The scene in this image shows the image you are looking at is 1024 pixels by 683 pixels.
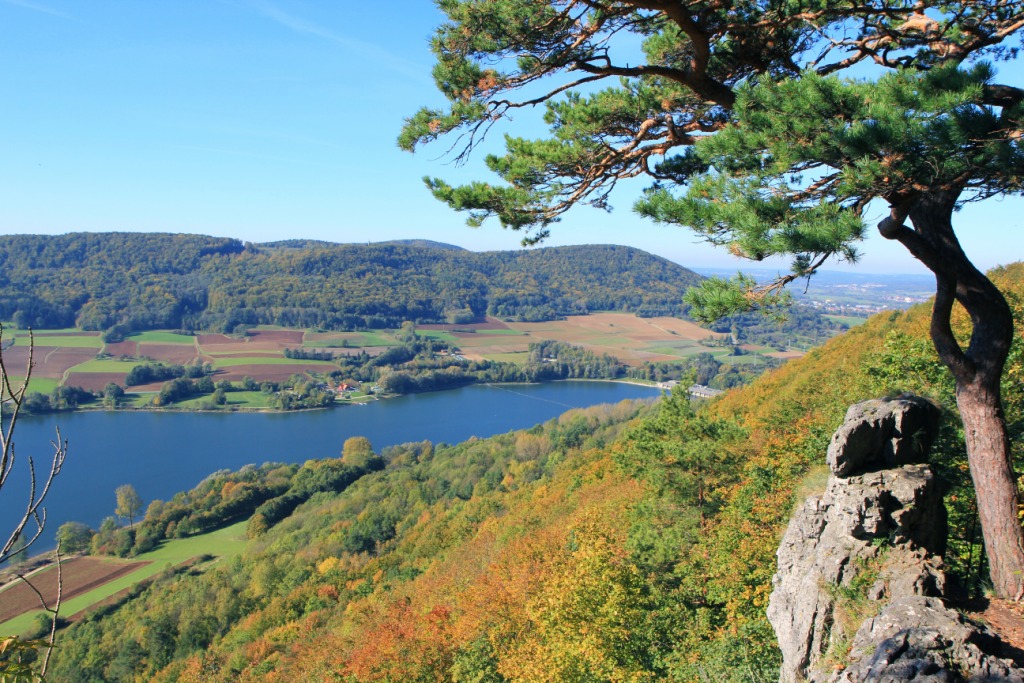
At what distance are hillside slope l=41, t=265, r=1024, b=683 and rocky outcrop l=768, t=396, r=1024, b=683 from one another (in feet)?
2.09

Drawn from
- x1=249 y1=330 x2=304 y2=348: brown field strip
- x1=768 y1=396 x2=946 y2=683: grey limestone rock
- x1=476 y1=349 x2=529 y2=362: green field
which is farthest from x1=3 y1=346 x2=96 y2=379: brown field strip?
x1=768 y1=396 x2=946 y2=683: grey limestone rock

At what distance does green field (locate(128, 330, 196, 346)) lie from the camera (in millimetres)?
71625

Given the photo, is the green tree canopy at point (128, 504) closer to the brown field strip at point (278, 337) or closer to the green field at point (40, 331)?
the brown field strip at point (278, 337)

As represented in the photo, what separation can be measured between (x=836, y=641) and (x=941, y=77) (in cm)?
301

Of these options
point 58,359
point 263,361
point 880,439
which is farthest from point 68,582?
point 58,359

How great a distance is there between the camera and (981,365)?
11.5ft

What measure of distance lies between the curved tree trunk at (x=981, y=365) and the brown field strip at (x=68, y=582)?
2699 cm

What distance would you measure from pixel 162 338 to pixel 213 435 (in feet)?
110

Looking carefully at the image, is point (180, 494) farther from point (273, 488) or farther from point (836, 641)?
point (836, 641)

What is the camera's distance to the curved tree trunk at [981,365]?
336cm

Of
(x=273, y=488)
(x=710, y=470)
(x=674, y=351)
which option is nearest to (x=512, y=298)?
(x=674, y=351)

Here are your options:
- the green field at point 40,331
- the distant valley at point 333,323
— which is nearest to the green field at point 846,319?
the distant valley at point 333,323

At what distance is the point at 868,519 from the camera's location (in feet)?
11.5

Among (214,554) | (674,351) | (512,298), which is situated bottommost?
(214,554)
